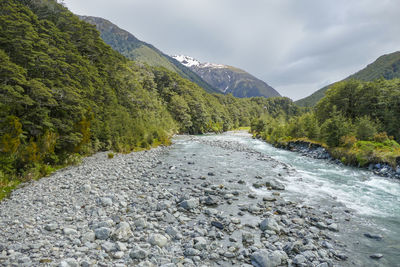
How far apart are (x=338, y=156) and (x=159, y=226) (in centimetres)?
2592

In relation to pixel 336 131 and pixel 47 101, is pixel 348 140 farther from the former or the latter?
pixel 47 101

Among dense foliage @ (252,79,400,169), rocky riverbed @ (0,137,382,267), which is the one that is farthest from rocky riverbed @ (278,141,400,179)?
rocky riverbed @ (0,137,382,267)

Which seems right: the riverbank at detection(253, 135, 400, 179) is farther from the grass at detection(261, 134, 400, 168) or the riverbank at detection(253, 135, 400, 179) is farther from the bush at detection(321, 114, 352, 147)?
the bush at detection(321, 114, 352, 147)

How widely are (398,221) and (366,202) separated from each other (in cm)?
236

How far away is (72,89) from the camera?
17234 millimetres

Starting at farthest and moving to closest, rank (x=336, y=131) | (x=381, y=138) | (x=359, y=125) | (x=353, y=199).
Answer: (x=336, y=131) < (x=359, y=125) < (x=381, y=138) < (x=353, y=199)

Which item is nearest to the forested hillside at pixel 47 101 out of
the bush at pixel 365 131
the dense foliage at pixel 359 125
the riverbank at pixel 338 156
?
the riverbank at pixel 338 156

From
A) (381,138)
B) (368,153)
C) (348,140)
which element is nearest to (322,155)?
(348,140)

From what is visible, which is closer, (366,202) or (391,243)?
(391,243)

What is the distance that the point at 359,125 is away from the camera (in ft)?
86.7

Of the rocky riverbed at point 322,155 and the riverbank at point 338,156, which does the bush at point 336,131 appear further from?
the rocky riverbed at point 322,155

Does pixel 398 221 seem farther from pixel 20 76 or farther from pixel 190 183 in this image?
pixel 20 76

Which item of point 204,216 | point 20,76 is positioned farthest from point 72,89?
point 204,216

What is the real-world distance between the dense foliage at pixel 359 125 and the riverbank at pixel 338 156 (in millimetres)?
128
